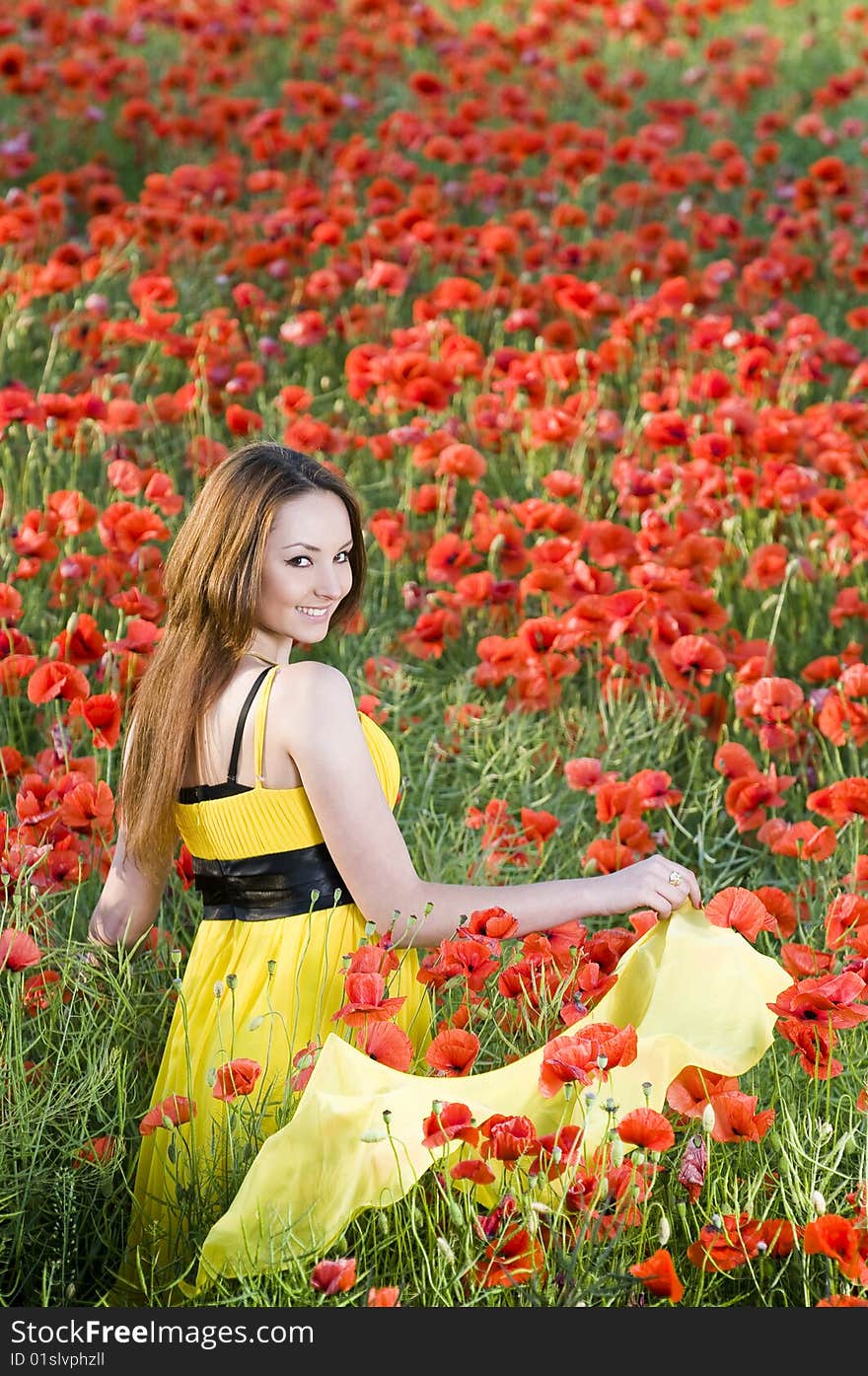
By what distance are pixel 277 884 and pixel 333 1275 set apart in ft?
1.92

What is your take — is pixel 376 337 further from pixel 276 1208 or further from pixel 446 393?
pixel 276 1208

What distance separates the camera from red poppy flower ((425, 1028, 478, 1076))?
183 centimetres

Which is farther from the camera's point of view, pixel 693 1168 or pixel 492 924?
pixel 492 924

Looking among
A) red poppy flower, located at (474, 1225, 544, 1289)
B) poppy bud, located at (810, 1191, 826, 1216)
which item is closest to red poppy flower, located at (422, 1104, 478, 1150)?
red poppy flower, located at (474, 1225, 544, 1289)

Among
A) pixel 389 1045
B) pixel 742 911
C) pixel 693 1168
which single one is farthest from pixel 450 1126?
pixel 742 911

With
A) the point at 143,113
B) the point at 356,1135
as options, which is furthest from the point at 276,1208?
the point at 143,113

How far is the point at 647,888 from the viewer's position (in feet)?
6.60

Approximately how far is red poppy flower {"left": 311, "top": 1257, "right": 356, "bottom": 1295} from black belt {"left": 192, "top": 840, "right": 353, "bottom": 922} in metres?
0.53

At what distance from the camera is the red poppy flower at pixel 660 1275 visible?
159 cm

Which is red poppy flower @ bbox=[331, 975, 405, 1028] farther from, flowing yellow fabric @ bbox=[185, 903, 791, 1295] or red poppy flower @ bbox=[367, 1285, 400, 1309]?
red poppy flower @ bbox=[367, 1285, 400, 1309]

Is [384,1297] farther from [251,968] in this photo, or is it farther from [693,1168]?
[251,968]

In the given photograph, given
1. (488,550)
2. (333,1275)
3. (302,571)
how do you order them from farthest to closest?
(488,550) < (302,571) < (333,1275)

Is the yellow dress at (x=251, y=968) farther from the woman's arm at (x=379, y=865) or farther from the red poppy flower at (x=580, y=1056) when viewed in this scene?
the red poppy flower at (x=580, y=1056)

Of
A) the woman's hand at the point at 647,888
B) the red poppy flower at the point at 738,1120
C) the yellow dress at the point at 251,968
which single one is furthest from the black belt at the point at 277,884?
the red poppy flower at the point at 738,1120
